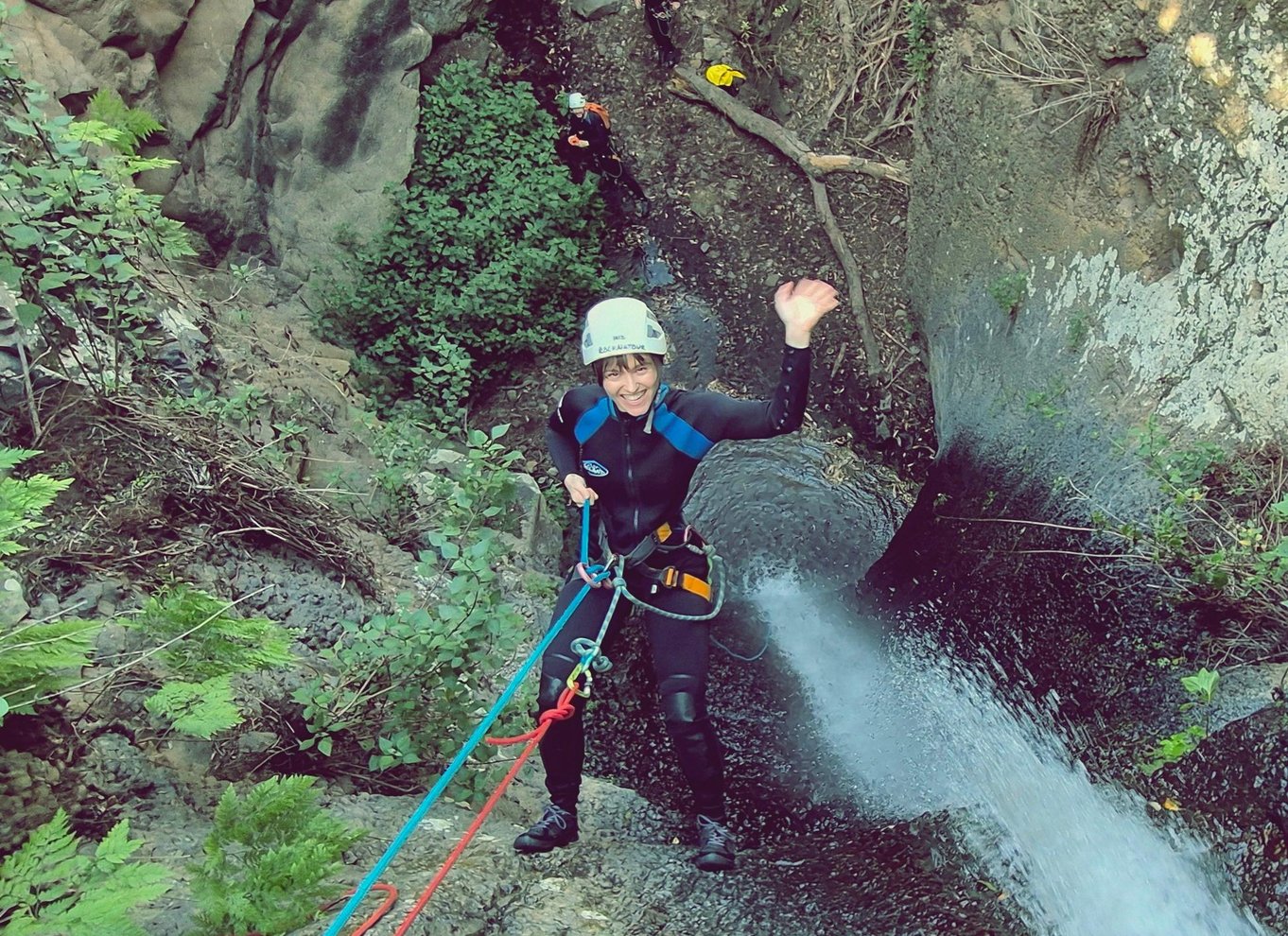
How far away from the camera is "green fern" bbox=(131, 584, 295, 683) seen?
105 inches

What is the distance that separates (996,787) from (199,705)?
3.35 meters

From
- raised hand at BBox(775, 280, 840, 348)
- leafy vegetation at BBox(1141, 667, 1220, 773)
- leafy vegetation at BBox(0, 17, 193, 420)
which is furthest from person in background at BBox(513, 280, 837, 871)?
leafy vegetation at BBox(0, 17, 193, 420)

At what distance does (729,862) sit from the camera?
10.6ft

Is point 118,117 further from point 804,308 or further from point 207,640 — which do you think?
point 804,308

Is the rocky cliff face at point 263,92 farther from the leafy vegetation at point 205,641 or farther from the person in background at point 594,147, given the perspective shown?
the leafy vegetation at point 205,641

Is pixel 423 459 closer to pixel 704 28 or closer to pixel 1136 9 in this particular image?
pixel 1136 9

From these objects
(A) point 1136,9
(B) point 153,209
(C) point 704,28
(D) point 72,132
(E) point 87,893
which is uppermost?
(A) point 1136,9

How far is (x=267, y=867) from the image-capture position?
7.13 feet

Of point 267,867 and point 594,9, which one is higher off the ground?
point 594,9

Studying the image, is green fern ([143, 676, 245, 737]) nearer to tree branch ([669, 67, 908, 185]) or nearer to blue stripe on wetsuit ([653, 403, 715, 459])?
blue stripe on wetsuit ([653, 403, 715, 459])

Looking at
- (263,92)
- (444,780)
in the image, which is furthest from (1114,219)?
(263,92)

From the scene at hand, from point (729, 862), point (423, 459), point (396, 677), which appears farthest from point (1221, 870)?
point (423, 459)

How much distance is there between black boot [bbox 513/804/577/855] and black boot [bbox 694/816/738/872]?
447 millimetres

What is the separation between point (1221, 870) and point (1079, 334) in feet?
9.73
